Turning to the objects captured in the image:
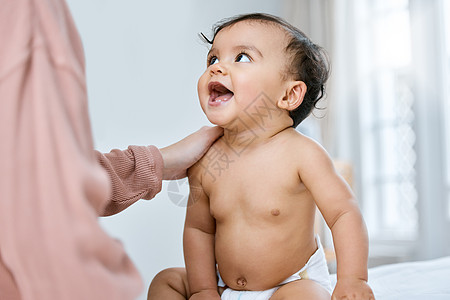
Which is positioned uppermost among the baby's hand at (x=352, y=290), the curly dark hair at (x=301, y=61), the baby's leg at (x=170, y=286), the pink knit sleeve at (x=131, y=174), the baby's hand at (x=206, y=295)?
the curly dark hair at (x=301, y=61)

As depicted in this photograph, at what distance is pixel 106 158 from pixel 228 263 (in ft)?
1.18

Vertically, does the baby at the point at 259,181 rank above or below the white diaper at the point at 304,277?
above

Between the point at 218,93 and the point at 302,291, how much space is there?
1.51 ft

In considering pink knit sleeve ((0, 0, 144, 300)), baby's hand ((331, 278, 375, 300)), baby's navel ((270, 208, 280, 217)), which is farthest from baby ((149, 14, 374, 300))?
pink knit sleeve ((0, 0, 144, 300))

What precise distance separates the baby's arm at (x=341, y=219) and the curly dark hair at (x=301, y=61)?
0.59 feet

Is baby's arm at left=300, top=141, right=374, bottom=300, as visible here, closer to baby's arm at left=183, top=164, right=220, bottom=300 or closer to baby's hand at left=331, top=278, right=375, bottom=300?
baby's hand at left=331, top=278, right=375, bottom=300

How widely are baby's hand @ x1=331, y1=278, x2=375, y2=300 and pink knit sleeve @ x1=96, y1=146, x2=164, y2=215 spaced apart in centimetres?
39

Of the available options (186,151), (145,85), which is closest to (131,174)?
(186,151)

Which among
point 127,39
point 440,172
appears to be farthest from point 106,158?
point 440,172

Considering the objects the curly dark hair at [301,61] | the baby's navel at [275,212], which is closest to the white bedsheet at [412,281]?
the baby's navel at [275,212]

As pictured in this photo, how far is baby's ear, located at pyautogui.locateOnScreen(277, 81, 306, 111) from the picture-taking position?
3.77ft

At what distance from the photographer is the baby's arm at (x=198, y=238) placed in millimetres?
1096

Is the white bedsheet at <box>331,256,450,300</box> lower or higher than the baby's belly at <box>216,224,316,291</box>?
lower

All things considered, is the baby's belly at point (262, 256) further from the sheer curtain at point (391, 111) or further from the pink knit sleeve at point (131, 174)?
the sheer curtain at point (391, 111)
